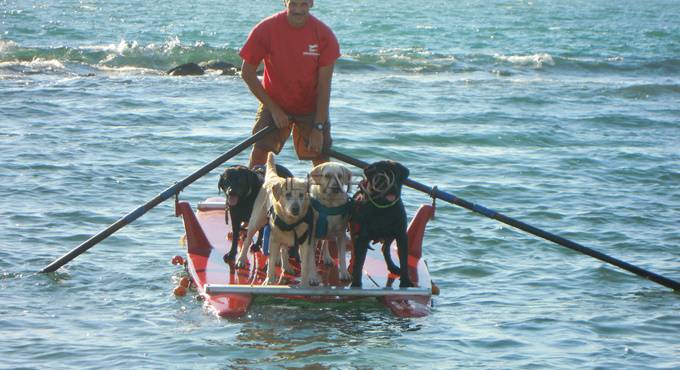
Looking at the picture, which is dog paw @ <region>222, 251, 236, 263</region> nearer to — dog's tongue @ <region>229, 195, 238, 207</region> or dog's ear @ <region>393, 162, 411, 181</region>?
dog's tongue @ <region>229, 195, 238, 207</region>

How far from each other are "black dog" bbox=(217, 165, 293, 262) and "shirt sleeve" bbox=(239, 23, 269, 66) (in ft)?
3.43

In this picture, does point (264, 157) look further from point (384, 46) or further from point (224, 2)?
point (224, 2)

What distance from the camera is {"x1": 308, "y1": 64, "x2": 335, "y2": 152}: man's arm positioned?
34.7ft

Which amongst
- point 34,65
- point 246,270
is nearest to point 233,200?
point 246,270

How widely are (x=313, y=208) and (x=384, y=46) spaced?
29445mm

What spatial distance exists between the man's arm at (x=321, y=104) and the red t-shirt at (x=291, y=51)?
0.07m

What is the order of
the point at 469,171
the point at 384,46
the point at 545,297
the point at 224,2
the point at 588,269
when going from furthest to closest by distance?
the point at 224,2
the point at 384,46
the point at 469,171
the point at 588,269
the point at 545,297

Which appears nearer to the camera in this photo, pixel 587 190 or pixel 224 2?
pixel 587 190

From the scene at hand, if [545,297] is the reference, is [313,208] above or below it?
above

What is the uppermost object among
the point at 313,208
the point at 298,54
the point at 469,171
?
the point at 298,54

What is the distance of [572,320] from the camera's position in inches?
404

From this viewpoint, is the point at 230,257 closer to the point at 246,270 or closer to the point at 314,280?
the point at 246,270

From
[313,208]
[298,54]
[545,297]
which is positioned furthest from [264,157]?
[545,297]

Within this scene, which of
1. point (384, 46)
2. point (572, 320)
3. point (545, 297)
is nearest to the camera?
point (572, 320)
